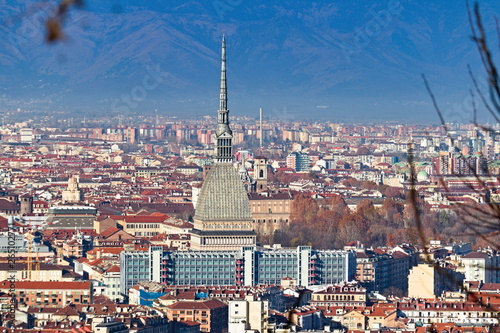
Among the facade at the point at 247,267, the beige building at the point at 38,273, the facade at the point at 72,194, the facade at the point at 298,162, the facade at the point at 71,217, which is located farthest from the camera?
the facade at the point at 298,162

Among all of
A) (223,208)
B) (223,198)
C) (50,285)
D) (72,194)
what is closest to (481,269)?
(223,208)

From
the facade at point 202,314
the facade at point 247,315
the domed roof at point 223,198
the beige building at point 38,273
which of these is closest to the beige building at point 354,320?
the facade at point 247,315

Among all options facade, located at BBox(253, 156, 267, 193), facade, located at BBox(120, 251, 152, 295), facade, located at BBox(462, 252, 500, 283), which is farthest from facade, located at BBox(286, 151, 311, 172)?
facade, located at BBox(120, 251, 152, 295)

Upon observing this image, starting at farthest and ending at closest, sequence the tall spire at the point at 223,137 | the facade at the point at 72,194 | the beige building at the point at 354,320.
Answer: the facade at the point at 72,194, the tall spire at the point at 223,137, the beige building at the point at 354,320

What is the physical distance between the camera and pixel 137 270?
39.4m

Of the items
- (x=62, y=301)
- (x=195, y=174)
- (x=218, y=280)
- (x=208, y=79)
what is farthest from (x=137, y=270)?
(x=208, y=79)

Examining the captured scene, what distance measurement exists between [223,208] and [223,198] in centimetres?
40

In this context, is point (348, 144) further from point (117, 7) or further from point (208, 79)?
point (117, 7)

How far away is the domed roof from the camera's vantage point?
45.9 metres

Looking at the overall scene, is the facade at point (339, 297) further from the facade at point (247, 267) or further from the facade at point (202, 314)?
the facade at point (247, 267)

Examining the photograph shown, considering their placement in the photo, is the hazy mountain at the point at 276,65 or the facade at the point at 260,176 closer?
the facade at the point at 260,176

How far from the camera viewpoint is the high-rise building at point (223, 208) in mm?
44625

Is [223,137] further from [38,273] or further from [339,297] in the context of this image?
[339,297]

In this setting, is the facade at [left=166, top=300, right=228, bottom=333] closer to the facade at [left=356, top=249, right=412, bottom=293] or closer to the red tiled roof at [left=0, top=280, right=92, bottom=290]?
the red tiled roof at [left=0, top=280, right=92, bottom=290]
